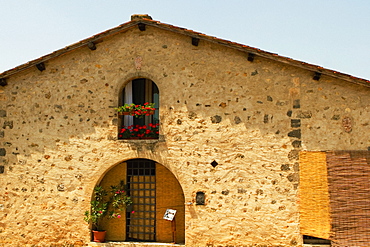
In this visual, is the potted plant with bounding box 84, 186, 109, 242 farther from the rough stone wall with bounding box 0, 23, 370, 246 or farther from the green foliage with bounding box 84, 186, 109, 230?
the rough stone wall with bounding box 0, 23, 370, 246

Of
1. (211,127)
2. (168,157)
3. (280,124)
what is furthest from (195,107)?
(280,124)

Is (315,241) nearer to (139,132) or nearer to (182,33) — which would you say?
(139,132)

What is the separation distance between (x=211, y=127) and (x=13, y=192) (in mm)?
5197

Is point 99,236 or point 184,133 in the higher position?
point 184,133

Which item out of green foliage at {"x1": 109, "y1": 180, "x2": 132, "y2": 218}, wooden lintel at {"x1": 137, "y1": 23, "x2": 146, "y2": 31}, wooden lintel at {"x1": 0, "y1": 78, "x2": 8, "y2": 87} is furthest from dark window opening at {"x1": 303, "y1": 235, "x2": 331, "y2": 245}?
wooden lintel at {"x1": 0, "y1": 78, "x2": 8, "y2": 87}

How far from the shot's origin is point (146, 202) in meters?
9.17

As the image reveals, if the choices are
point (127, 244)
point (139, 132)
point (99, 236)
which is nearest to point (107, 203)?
point (99, 236)

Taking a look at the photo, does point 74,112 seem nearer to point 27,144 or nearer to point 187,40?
point 27,144

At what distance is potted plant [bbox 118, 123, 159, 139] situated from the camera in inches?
338

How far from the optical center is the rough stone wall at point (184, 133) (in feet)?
25.7

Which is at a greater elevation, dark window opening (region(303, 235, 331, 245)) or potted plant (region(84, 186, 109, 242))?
potted plant (region(84, 186, 109, 242))

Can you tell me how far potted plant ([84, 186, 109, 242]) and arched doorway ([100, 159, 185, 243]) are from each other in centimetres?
45

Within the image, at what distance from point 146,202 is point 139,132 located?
1.92 m

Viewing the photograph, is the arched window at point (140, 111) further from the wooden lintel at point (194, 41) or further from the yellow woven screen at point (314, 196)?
the yellow woven screen at point (314, 196)
